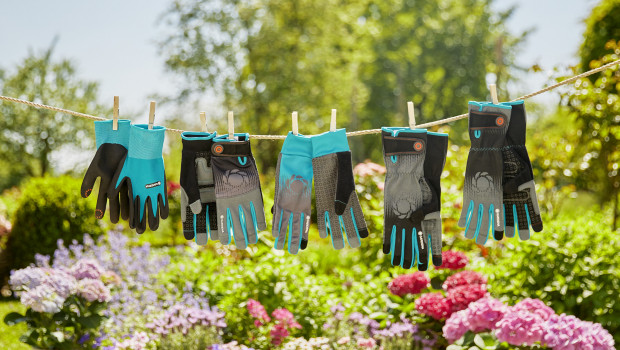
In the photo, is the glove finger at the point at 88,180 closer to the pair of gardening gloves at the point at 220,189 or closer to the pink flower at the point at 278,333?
the pair of gardening gloves at the point at 220,189

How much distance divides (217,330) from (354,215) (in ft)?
6.53

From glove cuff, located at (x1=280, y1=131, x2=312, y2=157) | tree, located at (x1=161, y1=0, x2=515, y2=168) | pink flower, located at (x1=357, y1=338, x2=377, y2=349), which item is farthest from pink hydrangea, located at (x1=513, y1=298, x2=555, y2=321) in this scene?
tree, located at (x1=161, y1=0, x2=515, y2=168)

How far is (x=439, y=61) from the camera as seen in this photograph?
2491 cm

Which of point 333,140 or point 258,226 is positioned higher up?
point 333,140

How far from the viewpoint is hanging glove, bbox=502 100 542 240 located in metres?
2.45

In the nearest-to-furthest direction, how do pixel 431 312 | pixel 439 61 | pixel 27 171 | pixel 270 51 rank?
pixel 431 312
pixel 270 51
pixel 27 171
pixel 439 61

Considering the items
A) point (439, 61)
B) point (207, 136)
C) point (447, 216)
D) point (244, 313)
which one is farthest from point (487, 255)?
point (439, 61)

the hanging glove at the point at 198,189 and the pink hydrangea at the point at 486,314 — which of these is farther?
the pink hydrangea at the point at 486,314

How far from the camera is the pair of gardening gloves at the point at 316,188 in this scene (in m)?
2.49

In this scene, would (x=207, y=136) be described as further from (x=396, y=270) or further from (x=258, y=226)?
(x=396, y=270)

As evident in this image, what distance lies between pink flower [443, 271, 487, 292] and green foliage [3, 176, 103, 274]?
14.8ft

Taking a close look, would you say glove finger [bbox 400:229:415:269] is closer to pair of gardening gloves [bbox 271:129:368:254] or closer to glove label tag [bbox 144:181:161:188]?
pair of gardening gloves [bbox 271:129:368:254]

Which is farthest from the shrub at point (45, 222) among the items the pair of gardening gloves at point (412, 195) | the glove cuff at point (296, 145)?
the pair of gardening gloves at point (412, 195)

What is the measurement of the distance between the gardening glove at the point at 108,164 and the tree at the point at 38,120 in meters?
17.8
